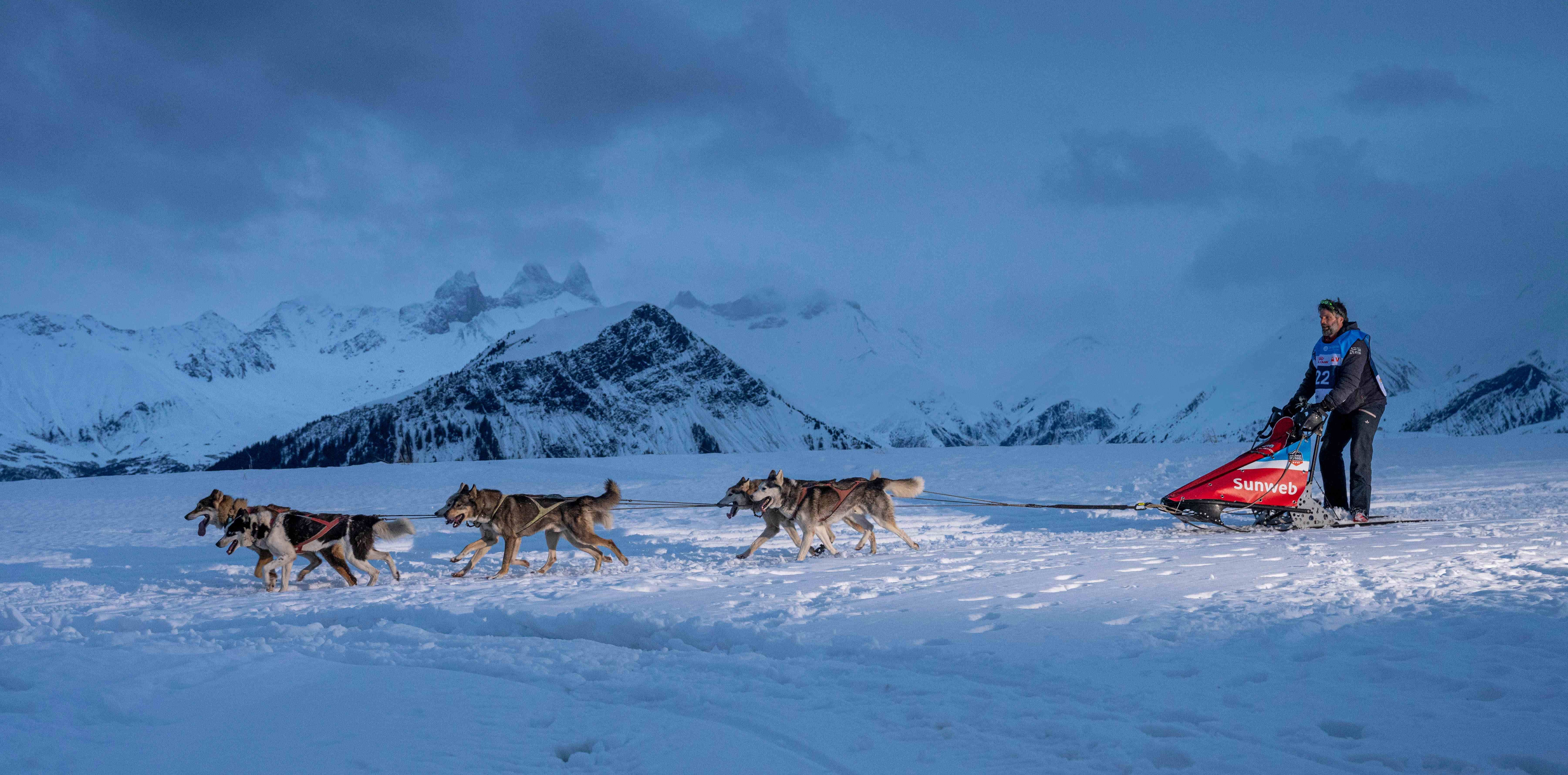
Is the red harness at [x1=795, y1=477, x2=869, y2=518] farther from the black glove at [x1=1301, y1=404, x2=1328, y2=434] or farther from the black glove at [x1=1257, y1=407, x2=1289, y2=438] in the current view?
the black glove at [x1=1301, y1=404, x2=1328, y2=434]

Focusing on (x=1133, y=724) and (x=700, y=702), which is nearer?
(x=1133, y=724)

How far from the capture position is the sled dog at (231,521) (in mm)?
8445

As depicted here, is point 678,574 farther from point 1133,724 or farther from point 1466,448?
point 1466,448

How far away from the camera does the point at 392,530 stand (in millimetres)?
8664

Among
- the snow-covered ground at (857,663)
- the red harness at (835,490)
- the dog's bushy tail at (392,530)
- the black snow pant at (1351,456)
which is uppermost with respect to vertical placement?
the black snow pant at (1351,456)

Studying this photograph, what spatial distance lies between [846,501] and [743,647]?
4.56 m

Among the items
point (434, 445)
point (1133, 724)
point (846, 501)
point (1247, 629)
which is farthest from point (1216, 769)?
point (434, 445)

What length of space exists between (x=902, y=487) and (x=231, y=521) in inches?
255

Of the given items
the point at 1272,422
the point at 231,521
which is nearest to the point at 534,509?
the point at 231,521

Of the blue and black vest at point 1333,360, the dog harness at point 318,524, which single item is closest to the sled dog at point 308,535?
the dog harness at point 318,524

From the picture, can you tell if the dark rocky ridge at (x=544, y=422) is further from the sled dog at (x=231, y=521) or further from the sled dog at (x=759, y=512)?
the sled dog at (x=759, y=512)

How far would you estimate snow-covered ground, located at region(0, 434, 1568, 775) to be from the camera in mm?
3336

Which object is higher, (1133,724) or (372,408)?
(372,408)

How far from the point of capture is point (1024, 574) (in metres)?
6.74
